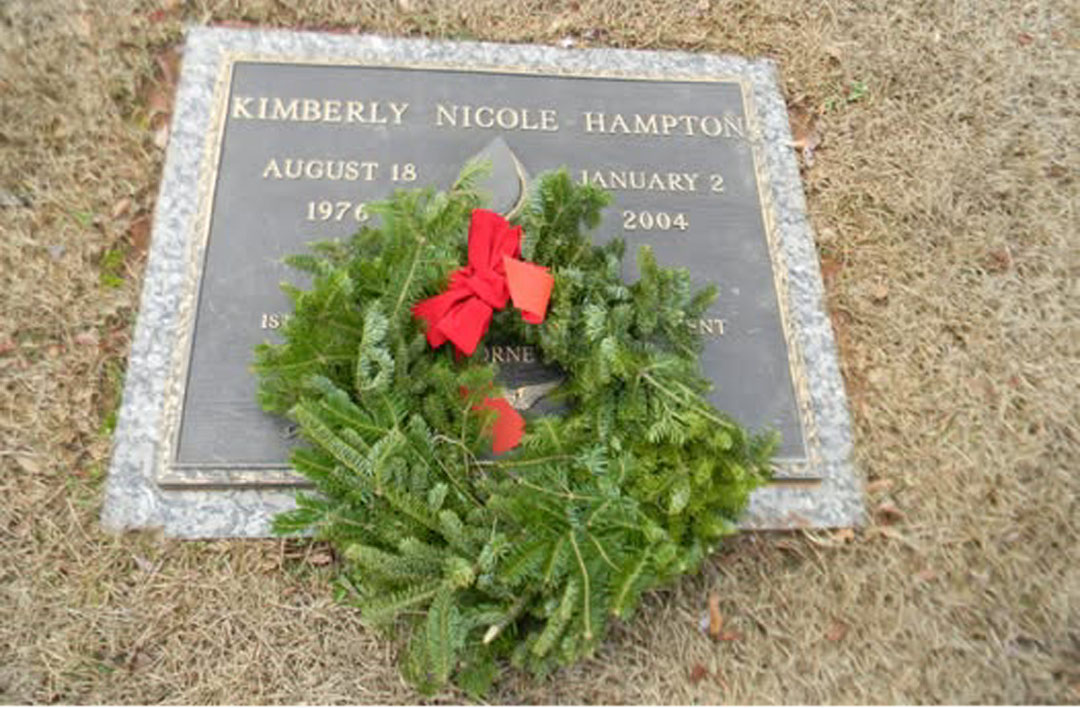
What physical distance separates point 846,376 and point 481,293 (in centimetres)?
160

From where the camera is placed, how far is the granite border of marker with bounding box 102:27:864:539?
7.64 ft

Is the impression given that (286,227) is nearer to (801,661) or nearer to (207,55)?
(207,55)

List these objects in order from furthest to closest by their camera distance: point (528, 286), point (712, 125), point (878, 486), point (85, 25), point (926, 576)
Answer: point (85, 25), point (712, 125), point (878, 486), point (926, 576), point (528, 286)

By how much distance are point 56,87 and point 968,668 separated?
13.6 feet

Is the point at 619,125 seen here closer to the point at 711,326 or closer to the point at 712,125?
the point at 712,125

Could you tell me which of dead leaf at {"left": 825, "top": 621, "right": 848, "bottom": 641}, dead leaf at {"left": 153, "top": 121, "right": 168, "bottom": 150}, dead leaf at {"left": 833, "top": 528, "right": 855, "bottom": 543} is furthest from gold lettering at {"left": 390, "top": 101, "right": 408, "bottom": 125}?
dead leaf at {"left": 825, "top": 621, "right": 848, "bottom": 641}

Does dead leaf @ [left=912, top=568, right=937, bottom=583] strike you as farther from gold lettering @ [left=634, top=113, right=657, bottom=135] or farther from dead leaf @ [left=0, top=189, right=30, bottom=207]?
dead leaf @ [left=0, top=189, right=30, bottom=207]

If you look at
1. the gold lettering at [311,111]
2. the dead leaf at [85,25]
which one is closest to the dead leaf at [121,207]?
the gold lettering at [311,111]

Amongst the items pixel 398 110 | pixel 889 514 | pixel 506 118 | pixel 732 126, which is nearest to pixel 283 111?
pixel 398 110

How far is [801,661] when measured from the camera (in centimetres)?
236

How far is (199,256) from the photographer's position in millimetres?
2512

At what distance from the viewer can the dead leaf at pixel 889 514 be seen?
102 inches

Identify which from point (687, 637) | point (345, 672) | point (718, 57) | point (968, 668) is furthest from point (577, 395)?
point (718, 57)

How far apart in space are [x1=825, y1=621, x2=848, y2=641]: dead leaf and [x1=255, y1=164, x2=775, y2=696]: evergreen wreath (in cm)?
65
